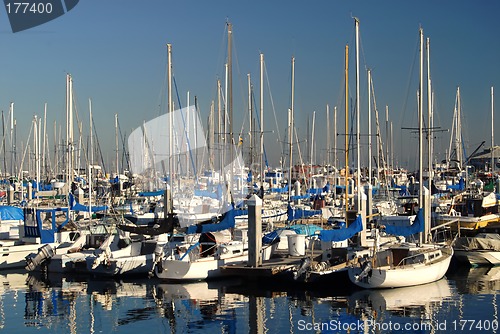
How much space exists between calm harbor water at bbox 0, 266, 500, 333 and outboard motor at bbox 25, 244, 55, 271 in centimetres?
213

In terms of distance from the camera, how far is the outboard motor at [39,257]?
103ft

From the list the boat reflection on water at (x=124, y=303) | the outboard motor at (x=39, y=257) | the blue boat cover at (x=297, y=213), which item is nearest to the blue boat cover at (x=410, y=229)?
the boat reflection on water at (x=124, y=303)

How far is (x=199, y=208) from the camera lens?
4153 cm

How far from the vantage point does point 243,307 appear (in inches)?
934

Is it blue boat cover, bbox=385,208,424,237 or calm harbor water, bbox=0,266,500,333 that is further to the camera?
blue boat cover, bbox=385,208,424,237

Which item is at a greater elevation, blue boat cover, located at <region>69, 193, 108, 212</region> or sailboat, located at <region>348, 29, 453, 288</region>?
blue boat cover, located at <region>69, 193, 108, 212</region>

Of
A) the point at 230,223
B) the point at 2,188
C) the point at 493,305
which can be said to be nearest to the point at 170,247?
the point at 230,223

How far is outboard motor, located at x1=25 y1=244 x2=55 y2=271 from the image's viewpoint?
31.3m

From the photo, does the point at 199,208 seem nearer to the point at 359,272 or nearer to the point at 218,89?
the point at 218,89

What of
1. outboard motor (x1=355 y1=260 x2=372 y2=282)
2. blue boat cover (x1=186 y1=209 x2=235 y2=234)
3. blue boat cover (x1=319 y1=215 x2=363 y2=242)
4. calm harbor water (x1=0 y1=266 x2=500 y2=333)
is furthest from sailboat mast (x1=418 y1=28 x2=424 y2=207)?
blue boat cover (x1=186 y1=209 x2=235 y2=234)

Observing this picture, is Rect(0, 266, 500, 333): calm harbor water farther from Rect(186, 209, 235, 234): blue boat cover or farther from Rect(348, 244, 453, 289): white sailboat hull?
Rect(186, 209, 235, 234): blue boat cover

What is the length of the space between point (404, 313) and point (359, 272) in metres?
3.32

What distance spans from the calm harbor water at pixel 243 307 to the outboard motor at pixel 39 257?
2.13 m

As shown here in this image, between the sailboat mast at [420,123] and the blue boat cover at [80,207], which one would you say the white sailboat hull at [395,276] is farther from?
the blue boat cover at [80,207]
